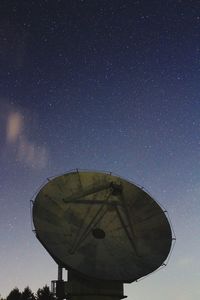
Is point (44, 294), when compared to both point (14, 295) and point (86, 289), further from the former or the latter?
point (86, 289)

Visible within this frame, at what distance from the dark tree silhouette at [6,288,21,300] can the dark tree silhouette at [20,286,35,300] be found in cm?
91

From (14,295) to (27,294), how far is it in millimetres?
3440

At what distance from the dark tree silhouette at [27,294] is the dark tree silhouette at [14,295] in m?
0.91

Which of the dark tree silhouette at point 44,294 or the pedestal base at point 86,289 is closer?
the pedestal base at point 86,289

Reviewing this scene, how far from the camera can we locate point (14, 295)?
83562 millimetres

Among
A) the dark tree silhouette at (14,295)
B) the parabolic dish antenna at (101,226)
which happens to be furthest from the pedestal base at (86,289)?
the dark tree silhouette at (14,295)

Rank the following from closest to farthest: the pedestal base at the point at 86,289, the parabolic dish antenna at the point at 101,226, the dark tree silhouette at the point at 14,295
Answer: the parabolic dish antenna at the point at 101,226 → the pedestal base at the point at 86,289 → the dark tree silhouette at the point at 14,295

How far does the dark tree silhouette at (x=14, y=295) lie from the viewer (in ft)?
271

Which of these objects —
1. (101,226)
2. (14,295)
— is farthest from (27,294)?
(101,226)

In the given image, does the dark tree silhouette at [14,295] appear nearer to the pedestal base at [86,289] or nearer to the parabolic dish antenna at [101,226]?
the parabolic dish antenna at [101,226]

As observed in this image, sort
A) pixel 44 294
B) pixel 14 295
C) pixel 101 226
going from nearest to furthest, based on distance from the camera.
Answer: pixel 101 226 < pixel 14 295 < pixel 44 294

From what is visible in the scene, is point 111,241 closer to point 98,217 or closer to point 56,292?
point 98,217

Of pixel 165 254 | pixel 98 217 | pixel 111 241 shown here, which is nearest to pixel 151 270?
pixel 165 254

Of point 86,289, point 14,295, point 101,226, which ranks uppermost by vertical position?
point 14,295
